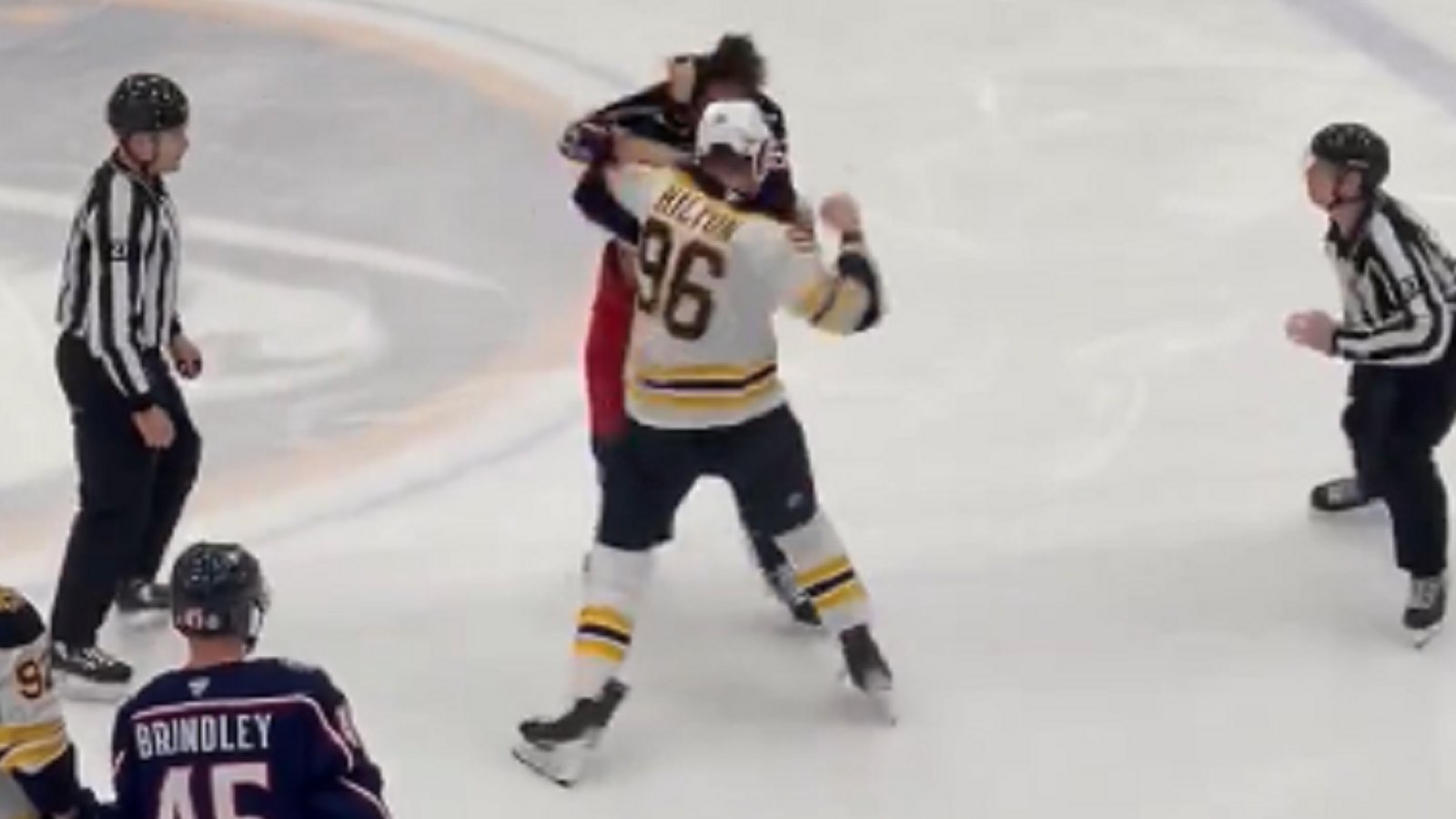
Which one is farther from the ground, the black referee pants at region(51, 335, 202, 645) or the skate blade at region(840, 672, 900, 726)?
the black referee pants at region(51, 335, 202, 645)

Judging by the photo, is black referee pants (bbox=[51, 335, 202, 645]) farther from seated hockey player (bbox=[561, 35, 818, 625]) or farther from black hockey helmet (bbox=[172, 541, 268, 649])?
black hockey helmet (bbox=[172, 541, 268, 649])

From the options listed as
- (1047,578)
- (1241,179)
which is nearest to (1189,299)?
(1241,179)

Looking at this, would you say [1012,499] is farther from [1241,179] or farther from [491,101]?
[491,101]

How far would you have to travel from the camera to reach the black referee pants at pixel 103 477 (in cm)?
358

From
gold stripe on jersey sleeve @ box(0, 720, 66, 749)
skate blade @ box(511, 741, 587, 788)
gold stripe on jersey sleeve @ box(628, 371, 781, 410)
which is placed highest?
gold stripe on jersey sleeve @ box(0, 720, 66, 749)

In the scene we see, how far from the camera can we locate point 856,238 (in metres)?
3.29

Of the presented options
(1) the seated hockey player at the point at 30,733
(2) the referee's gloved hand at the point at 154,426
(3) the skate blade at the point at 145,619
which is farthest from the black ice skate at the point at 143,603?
(1) the seated hockey player at the point at 30,733

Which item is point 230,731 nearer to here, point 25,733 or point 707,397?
point 25,733

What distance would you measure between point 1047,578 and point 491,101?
118 inches

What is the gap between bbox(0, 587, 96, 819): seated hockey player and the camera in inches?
93.5

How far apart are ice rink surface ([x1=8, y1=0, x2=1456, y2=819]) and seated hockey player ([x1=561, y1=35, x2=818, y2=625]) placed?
0.37 metres

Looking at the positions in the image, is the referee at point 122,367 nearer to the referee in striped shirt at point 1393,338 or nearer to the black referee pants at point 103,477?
the black referee pants at point 103,477

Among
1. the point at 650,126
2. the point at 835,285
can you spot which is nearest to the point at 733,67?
the point at 650,126

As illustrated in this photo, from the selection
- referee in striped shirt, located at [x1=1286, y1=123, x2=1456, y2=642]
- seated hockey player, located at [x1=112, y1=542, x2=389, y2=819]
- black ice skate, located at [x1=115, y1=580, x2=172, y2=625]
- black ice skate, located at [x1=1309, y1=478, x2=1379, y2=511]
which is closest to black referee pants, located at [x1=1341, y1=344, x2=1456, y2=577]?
referee in striped shirt, located at [x1=1286, y1=123, x2=1456, y2=642]
